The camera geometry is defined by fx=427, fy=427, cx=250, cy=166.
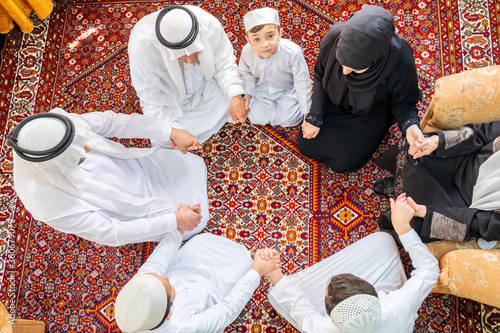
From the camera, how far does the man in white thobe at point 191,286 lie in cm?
203

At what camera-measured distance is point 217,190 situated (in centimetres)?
309

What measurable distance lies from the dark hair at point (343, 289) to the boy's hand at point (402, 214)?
0.47 metres

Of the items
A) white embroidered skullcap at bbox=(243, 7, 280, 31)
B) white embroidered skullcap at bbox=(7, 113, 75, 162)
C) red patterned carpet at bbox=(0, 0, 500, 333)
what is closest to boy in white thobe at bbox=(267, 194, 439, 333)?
red patterned carpet at bbox=(0, 0, 500, 333)

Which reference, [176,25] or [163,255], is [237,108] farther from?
[163,255]

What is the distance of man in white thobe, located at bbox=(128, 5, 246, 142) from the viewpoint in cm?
225

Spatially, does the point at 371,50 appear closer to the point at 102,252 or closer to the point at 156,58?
the point at 156,58

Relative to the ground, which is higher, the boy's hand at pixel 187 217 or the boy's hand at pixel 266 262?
the boy's hand at pixel 187 217

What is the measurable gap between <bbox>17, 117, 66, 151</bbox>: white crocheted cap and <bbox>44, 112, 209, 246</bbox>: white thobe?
1.36 feet

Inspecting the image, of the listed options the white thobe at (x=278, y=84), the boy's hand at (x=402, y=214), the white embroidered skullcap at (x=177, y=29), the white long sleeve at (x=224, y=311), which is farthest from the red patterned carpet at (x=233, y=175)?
the white embroidered skullcap at (x=177, y=29)

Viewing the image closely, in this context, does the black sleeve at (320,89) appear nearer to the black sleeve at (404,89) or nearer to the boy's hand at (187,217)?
the black sleeve at (404,89)

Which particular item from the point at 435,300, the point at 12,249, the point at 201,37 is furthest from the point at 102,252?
the point at 435,300

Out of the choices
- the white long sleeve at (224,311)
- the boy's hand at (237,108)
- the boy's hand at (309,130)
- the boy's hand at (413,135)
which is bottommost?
the white long sleeve at (224,311)

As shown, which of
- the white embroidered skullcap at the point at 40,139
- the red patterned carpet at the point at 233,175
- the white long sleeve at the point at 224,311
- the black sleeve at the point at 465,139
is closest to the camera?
the white embroidered skullcap at the point at 40,139

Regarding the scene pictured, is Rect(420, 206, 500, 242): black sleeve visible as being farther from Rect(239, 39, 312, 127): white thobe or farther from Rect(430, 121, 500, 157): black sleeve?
Rect(239, 39, 312, 127): white thobe
